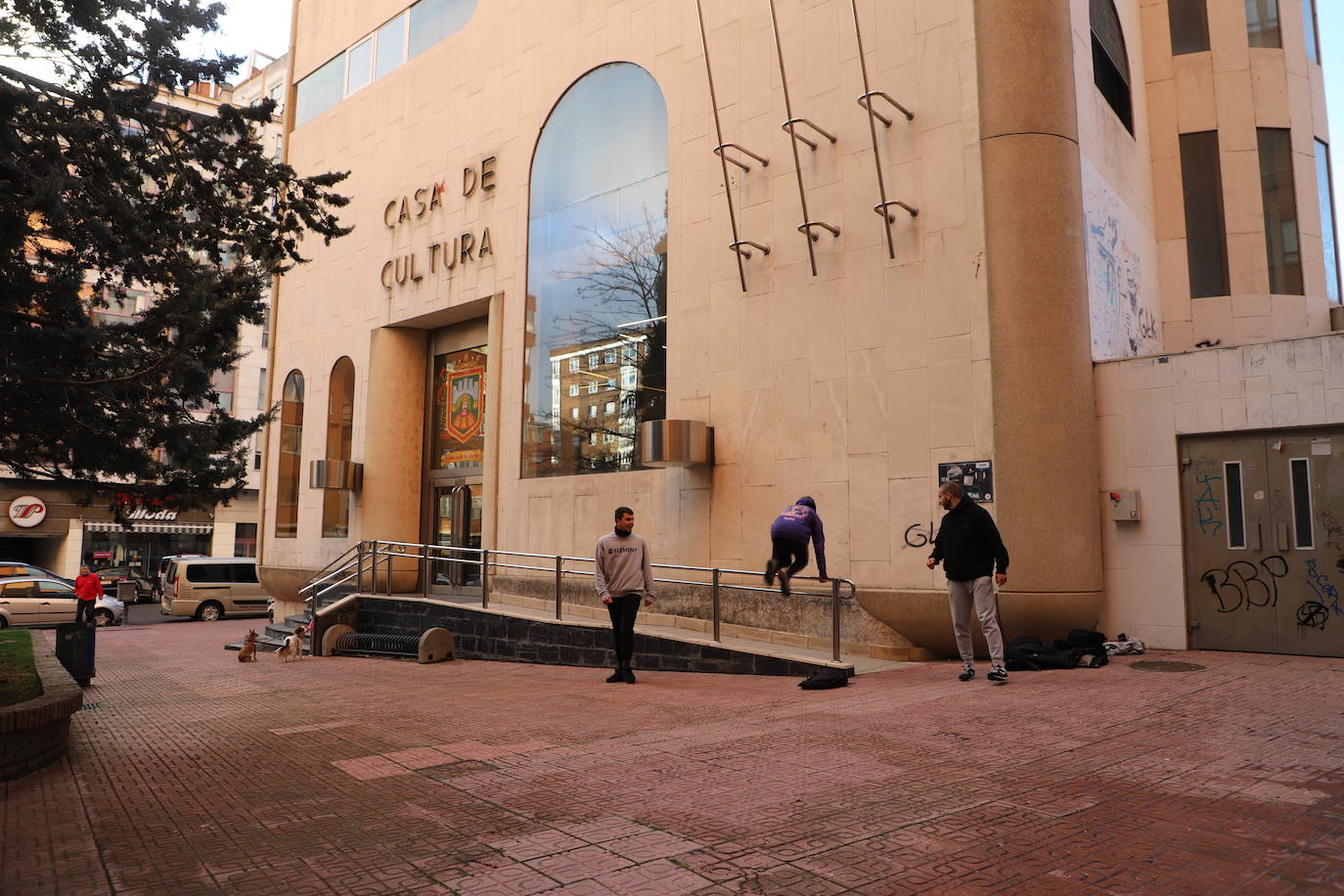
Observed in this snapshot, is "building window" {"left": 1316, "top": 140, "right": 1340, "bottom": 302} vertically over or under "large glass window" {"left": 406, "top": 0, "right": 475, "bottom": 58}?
under

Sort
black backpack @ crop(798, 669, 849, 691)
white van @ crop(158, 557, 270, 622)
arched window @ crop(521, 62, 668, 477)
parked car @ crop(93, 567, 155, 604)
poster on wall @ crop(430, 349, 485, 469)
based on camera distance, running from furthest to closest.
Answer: parked car @ crop(93, 567, 155, 604) < white van @ crop(158, 557, 270, 622) < poster on wall @ crop(430, 349, 485, 469) < arched window @ crop(521, 62, 668, 477) < black backpack @ crop(798, 669, 849, 691)

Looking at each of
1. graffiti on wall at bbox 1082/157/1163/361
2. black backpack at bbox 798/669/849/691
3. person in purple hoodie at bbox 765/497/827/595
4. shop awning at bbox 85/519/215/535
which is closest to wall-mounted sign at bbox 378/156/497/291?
person in purple hoodie at bbox 765/497/827/595

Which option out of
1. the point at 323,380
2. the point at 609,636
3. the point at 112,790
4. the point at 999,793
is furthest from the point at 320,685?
the point at 323,380

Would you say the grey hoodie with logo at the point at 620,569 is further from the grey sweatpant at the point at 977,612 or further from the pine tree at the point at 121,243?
the pine tree at the point at 121,243

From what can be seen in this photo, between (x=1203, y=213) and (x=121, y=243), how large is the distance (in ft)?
48.9

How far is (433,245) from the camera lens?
18984mm

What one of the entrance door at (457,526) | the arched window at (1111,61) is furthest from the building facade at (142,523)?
the arched window at (1111,61)

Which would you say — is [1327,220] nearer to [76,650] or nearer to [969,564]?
[969,564]

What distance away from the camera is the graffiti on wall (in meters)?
11.2

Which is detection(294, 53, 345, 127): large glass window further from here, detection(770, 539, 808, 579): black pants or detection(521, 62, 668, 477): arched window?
detection(770, 539, 808, 579): black pants

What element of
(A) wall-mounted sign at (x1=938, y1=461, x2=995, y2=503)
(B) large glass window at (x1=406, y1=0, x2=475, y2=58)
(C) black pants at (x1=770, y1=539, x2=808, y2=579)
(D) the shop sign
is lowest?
(C) black pants at (x1=770, y1=539, x2=808, y2=579)

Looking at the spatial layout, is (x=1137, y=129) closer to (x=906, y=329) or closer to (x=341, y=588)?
(x=906, y=329)

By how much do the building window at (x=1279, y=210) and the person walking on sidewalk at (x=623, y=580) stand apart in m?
11.2

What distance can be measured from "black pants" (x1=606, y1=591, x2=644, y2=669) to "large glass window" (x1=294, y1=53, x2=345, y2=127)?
18369mm
